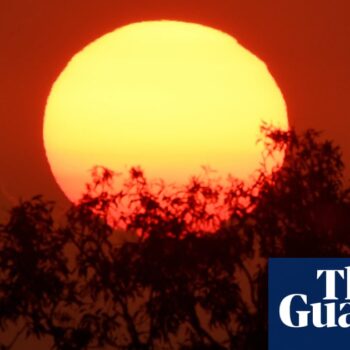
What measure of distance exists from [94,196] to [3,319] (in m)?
2.07

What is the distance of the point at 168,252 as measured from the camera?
31391mm

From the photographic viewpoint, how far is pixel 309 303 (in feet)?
101

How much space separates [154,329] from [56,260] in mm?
1700

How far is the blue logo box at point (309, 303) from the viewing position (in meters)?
30.4

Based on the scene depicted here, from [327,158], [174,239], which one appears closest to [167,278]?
[174,239]

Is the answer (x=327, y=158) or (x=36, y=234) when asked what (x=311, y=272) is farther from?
(x=36, y=234)

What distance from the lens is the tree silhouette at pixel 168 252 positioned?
31344 millimetres

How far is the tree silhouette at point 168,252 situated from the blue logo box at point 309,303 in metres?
0.31

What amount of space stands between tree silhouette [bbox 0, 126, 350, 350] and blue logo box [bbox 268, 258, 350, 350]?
31cm

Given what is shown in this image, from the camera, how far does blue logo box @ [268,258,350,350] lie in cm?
3042

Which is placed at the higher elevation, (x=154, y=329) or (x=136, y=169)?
(x=136, y=169)

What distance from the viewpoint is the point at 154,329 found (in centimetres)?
3139

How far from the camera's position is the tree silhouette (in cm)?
3134

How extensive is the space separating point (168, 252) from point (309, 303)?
2021 millimetres
